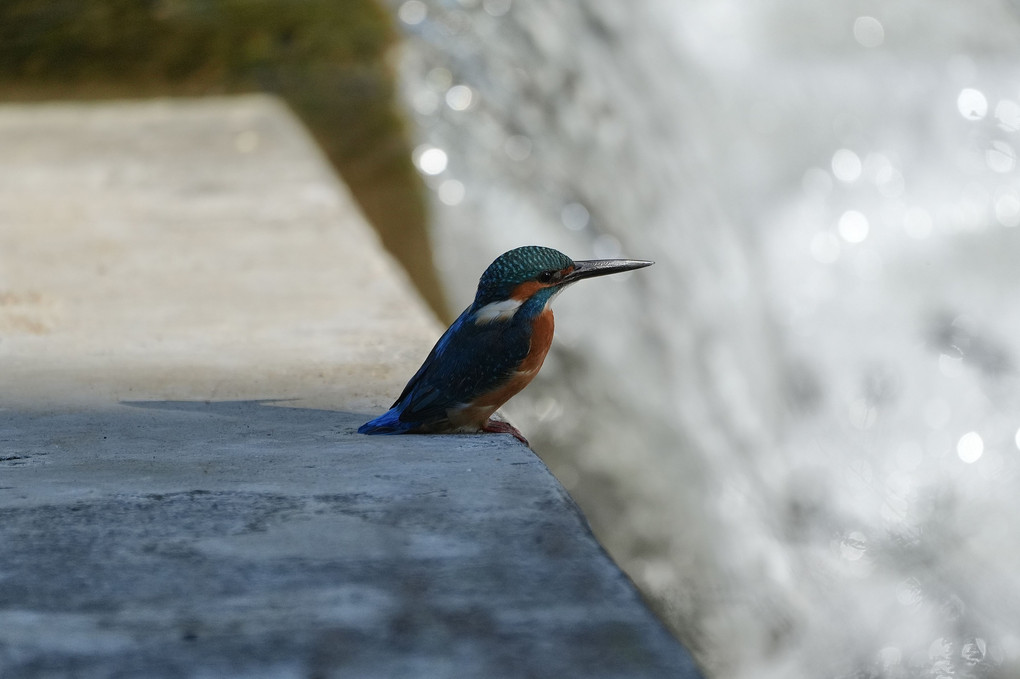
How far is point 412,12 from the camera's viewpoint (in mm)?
6051

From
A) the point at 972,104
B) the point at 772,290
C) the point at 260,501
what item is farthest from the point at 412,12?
the point at 260,501

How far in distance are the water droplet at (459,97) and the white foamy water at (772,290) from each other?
10 millimetres

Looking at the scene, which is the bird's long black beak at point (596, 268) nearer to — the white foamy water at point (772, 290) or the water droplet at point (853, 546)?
the white foamy water at point (772, 290)

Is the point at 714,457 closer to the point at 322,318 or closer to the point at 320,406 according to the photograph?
the point at 322,318

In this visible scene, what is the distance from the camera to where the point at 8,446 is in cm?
199

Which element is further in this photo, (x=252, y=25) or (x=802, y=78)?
(x=252, y=25)

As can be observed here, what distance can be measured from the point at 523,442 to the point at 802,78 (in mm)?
4128

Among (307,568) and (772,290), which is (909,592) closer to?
(772,290)

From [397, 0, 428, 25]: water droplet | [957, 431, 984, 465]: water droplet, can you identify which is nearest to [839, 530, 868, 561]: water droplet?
[957, 431, 984, 465]: water droplet

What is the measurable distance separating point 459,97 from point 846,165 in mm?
1960

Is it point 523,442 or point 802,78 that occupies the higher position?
point 802,78

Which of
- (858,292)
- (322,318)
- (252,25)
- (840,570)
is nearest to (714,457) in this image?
(840,570)

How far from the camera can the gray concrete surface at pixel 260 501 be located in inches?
48.6

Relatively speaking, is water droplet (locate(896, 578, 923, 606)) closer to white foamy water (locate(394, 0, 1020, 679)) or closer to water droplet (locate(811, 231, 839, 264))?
white foamy water (locate(394, 0, 1020, 679))
